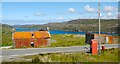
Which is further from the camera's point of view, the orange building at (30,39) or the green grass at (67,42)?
the green grass at (67,42)

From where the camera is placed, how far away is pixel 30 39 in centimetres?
4478

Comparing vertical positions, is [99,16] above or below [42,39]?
above

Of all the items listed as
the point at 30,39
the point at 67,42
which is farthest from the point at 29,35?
the point at 67,42

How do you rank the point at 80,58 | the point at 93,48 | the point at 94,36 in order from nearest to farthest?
the point at 80,58
the point at 93,48
the point at 94,36

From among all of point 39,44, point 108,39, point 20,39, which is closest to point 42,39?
point 39,44

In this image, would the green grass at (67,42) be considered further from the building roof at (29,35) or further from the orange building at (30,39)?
the building roof at (29,35)

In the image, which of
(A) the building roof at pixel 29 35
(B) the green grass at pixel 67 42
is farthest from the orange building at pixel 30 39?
(B) the green grass at pixel 67 42

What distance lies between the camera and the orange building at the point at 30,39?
143 feet

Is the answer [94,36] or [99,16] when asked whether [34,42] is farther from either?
[99,16]

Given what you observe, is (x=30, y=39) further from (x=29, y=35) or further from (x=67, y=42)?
(x=67, y=42)

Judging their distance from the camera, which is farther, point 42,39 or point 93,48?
point 42,39

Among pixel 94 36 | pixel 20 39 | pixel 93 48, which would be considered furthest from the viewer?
pixel 94 36

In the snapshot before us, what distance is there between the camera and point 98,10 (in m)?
25.3

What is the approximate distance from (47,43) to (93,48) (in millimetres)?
21344
